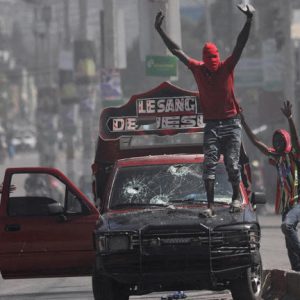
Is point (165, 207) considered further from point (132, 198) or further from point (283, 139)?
point (283, 139)

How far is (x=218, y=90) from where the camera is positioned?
38.3 feet

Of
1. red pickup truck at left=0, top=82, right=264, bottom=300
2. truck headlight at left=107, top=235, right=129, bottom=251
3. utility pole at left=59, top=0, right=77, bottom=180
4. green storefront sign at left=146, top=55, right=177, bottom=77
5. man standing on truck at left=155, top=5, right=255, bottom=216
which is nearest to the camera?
red pickup truck at left=0, top=82, right=264, bottom=300

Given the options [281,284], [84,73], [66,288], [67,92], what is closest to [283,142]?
[281,284]

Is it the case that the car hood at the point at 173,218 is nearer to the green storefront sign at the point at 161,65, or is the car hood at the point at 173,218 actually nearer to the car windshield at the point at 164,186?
the car windshield at the point at 164,186

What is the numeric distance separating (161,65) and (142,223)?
45.5ft

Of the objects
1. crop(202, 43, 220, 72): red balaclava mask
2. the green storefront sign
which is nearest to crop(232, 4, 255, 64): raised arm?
crop(202, 43, 220, 72): red balaclava mask

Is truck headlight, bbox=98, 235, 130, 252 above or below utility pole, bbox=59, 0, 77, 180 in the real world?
above

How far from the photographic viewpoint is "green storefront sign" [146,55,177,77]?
24602 millimetres

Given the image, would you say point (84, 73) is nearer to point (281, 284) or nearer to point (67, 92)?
point (67, 92)

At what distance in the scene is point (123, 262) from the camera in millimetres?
11211

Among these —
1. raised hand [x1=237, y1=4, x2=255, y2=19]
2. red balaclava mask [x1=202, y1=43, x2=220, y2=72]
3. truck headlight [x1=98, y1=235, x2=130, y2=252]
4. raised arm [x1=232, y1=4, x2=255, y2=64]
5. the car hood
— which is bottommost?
truck headlight [x1=98, y1=235, x2=130, y2=252]

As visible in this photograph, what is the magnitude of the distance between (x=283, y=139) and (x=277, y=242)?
10.2m

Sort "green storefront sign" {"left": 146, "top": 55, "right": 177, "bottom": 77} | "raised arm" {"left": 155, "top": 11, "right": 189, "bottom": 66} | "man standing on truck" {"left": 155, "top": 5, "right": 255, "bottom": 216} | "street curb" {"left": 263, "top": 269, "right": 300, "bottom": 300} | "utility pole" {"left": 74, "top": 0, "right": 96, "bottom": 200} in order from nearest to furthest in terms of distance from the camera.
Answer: "man standing on truck" {"left": 155, "top": 5, "right": 255, "bottom": 216} < "raised arm" {"left": 155, "top": 11, "right": 189, "bottom": 66} < "street curb" {"left": 263, "top": 269, "right": 300, "bottom": 300} < "green storefront sign" {"left": 146, "top": 55, "right": 177, "bottom": 77} < "utility pole" {"left": 74, "top": 0, "right": 96, "bottom": 200}

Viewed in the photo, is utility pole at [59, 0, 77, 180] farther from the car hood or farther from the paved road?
the car hood
